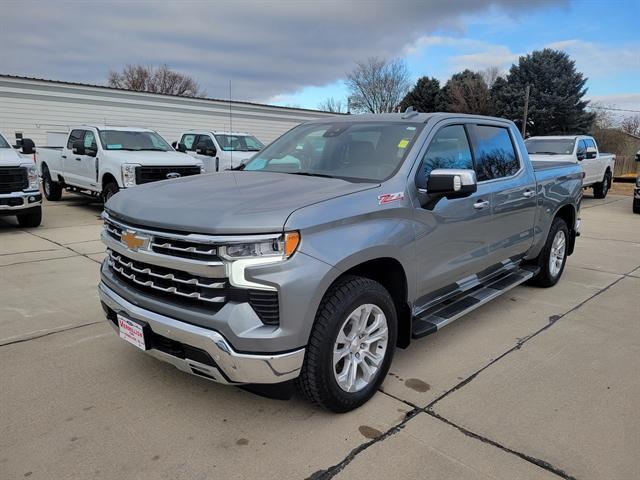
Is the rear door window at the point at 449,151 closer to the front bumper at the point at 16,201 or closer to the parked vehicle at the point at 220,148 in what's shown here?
the front bumper at the point at 16,201

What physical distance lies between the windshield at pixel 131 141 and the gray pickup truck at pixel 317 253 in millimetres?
7602

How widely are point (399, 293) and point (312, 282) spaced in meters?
1.00

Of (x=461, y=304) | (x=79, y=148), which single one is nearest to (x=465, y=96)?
(x=79, y=148)

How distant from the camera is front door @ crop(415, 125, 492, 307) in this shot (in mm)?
3516

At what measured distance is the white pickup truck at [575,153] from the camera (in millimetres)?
14092

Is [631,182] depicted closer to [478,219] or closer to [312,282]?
[478,219]

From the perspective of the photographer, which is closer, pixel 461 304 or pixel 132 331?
pixel 132 331

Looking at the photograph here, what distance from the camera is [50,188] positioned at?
44.5ft

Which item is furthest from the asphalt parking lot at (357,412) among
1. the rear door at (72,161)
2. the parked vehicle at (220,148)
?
the parked vehicle at (220,148)

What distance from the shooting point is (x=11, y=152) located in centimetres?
896

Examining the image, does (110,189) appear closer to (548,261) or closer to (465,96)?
(548,261)

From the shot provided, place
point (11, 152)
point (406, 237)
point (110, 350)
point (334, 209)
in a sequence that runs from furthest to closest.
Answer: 1. point (11, 152)
2. point (110, 350)
3. point (406, 237)
4. point (334, 209)

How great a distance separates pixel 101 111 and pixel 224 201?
58.0 feet

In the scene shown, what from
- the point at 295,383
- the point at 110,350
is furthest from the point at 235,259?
the point at 110,350
